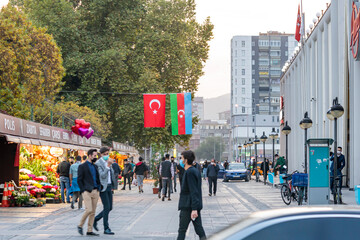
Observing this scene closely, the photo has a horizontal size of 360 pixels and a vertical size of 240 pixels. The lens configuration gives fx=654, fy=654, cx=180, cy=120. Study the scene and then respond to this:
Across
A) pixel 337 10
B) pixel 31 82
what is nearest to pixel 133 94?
pixel 31 82

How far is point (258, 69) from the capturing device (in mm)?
165625

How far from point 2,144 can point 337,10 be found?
21768 millimetres

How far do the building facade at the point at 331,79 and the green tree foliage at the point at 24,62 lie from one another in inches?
629

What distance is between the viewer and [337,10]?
122ft

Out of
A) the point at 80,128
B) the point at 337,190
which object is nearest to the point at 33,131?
the point at 80,128

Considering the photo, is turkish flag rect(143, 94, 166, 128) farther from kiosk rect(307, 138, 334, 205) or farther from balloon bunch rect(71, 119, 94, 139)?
kiosk rect(307, 138, 334, 205)

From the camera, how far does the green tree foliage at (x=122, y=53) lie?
1804 inches

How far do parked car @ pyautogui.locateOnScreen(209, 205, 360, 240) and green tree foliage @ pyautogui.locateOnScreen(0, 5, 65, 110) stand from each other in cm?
3071

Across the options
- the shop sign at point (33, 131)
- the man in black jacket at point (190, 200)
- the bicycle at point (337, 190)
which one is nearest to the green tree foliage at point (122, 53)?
the shop sign at point (33, 131)

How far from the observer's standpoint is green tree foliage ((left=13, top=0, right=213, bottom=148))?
45812 mm

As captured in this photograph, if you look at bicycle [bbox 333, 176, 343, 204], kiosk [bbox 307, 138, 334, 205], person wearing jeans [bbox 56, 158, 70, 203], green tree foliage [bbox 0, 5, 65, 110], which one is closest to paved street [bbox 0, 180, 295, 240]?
person wearing jeans [bbox 56, 158, 70, 203]

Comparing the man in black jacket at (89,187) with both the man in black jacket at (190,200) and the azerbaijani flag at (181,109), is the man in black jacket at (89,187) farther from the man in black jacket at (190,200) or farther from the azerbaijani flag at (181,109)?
the azerbaijani flag at (181,109)

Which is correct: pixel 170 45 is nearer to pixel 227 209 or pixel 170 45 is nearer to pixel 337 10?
pixel 337 10

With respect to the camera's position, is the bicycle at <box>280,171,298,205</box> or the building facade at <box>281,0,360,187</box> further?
the building facade at <box>281,0,360,187</box>
